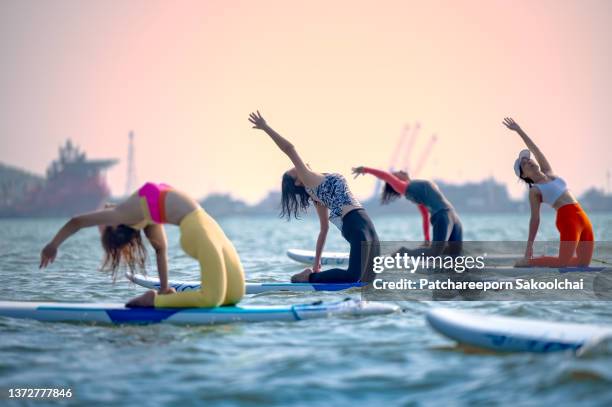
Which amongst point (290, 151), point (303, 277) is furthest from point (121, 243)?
point (303, 277)

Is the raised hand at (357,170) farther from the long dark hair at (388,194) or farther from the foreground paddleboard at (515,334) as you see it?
the foreground paddleboard at (515,334)

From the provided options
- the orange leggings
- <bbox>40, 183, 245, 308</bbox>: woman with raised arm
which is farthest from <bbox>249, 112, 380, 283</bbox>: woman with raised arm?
the orange leggings

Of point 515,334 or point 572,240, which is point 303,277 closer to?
point 572,240

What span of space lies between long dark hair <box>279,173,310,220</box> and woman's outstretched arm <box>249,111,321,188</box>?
0.20 m

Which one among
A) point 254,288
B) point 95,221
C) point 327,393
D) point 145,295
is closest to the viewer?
point 327,393

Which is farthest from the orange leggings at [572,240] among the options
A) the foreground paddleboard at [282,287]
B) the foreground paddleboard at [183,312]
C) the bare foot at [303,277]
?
the foreground paddleboard at [183,312]

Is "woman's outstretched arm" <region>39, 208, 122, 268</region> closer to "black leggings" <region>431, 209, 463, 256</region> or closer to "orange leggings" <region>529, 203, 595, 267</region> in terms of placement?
"black leggings" <region>431, 209, 463, 256</region>

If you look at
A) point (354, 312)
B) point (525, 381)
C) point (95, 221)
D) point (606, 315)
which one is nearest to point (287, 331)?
point (354, 312)

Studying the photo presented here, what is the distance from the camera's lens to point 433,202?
1402 cm

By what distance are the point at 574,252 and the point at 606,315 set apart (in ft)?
9.34

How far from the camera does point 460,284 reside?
13.1 m

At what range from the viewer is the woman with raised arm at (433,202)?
1401cm

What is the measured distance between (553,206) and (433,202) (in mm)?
2175

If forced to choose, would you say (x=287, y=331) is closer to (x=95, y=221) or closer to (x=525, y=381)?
(x=95, y=221)
